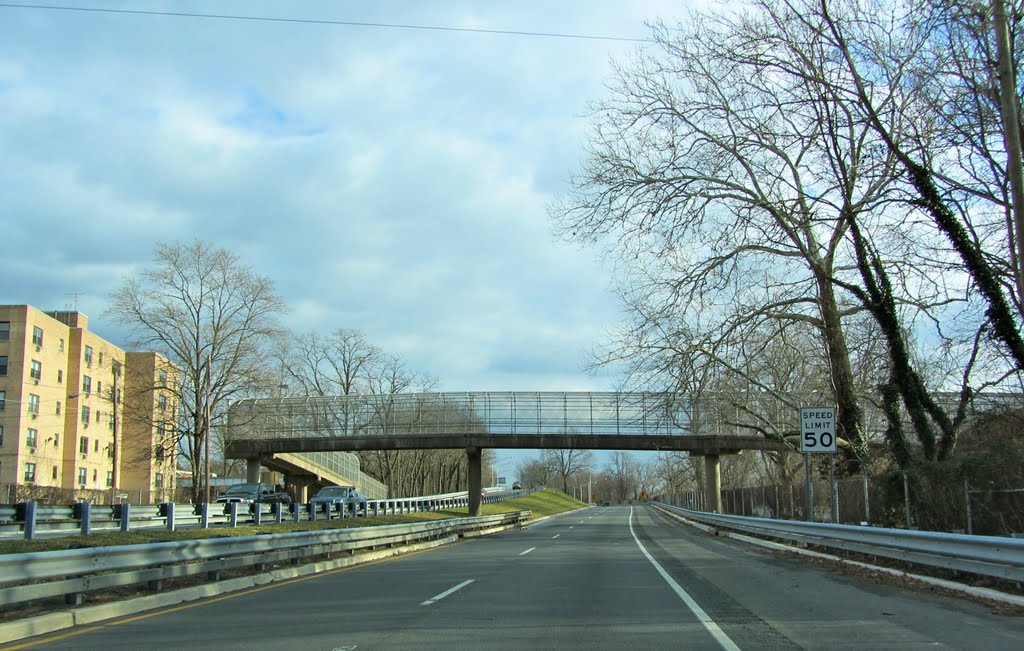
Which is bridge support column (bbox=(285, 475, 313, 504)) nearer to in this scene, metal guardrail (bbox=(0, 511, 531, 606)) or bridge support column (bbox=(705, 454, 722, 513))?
bridge support column (bbox=(705, 454, 722, 513))

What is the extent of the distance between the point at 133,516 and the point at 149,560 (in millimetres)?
14795

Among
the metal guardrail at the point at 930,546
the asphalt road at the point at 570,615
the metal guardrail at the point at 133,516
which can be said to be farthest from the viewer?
the metal guardrail at the point at 133,516

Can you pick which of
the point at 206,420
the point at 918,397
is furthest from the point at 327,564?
the point at 206,420

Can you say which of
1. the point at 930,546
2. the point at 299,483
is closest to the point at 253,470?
the point at 299,483

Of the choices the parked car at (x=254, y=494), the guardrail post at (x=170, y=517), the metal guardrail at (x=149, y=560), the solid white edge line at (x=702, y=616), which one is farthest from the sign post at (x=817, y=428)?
the parked car at (x=254, y=494)

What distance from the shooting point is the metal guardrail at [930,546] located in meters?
9.91

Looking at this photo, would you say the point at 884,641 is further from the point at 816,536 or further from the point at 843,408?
the point at 843,408

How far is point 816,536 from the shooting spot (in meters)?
18.2

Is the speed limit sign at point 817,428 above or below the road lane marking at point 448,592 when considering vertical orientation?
above

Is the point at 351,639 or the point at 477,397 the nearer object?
the point at 351,639

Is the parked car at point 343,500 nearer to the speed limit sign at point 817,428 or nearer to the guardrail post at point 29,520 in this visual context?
the guardrail post at point 29,520

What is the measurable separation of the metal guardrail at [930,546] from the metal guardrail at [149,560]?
36.1 feet

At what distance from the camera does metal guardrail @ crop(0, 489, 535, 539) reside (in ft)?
63.3

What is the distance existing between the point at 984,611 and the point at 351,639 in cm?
744
